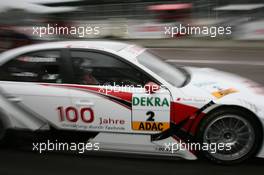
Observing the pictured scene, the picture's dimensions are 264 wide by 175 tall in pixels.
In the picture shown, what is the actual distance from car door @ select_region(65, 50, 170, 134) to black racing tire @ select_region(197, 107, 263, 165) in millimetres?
461

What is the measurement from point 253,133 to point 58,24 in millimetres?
14071

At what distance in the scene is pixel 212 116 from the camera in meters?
5.08

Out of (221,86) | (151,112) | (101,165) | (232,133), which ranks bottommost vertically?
(101,165)

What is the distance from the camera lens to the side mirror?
206 inches

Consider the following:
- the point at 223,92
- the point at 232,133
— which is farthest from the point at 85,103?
the point at 232,133

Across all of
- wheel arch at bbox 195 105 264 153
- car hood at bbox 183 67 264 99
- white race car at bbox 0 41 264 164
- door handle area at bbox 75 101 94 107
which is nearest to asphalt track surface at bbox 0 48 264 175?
white race car at bbox 0 41 264 164

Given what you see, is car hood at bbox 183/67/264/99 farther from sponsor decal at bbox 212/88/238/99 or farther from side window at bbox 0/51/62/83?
side window at bbox 0/51/62/83

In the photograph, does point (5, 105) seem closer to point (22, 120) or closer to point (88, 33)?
point (22, 120)

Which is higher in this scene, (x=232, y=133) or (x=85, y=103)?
(x=85, y=103)

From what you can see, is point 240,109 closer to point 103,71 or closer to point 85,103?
point 103,71

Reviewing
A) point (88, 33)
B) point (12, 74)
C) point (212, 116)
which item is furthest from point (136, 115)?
point (88, 33)

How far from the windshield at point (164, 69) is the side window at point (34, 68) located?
97 centimetres

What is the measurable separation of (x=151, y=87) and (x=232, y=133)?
38.7 inches

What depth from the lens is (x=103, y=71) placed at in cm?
545
